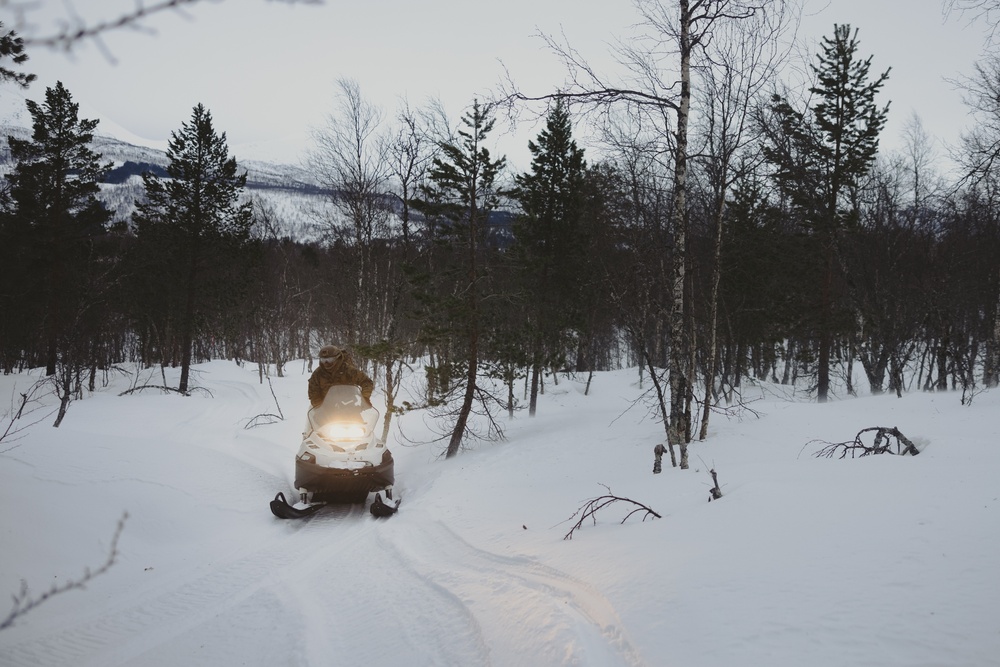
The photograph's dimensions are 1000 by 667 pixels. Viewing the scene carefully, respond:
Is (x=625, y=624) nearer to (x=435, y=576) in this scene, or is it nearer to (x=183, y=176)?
(x=435, y=576)

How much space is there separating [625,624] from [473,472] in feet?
26.0

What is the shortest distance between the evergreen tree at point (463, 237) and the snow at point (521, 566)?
5.31 meters

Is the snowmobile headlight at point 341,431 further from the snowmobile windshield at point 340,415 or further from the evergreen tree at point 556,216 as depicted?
the evergreen tree at point 556,216

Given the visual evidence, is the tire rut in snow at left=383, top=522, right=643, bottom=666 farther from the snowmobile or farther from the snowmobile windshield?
the snowmobile windshield

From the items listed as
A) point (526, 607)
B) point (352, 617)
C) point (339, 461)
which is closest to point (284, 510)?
point (339, 461)

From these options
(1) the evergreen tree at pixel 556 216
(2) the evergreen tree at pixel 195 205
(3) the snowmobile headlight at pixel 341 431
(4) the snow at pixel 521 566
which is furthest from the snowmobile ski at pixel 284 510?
(2) the evergreen tree at pixel 195 205

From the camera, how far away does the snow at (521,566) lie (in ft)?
9.92

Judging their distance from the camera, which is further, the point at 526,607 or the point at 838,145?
the point at 838,145

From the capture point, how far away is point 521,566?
5.12 metres

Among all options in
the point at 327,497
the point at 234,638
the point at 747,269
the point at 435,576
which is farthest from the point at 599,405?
the point at 234,638

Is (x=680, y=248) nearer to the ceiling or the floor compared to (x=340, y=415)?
nearer to the ceiling

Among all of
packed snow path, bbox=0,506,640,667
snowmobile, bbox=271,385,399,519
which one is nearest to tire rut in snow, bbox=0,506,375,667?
packed snow path, bbox=0,506,640,667

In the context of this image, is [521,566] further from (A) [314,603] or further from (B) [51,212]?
(B) [51,212]

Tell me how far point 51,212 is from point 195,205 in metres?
6.63
